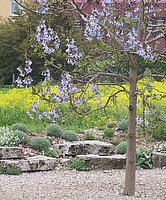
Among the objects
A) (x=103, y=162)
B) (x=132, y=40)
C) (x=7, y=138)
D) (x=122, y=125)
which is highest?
(x=132, y=40)

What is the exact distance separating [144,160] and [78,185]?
2.34m

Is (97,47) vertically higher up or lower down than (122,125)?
Result: higher up

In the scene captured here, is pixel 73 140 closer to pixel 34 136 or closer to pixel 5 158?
pixel 34 136

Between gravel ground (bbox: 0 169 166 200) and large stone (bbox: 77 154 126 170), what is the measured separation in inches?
9.6

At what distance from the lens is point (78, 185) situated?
28.9 ft

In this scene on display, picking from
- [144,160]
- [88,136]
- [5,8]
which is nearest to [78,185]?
[144,160]

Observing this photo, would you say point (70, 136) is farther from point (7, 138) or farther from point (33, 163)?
point (33, 163)

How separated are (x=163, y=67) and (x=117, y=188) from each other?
333cm

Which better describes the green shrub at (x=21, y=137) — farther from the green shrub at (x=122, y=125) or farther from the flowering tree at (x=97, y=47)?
the flowering tree at (x=97, y=47)

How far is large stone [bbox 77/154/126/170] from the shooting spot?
34.7ft

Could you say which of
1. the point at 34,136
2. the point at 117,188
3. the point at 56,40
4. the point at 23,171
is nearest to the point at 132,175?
the point at 117,188

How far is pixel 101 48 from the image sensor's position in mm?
7344

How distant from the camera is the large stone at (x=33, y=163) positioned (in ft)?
33.2

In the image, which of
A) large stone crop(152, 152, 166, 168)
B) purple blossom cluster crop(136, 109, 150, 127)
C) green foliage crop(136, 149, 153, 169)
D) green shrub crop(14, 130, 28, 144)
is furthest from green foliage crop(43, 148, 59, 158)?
purple blossom cluster crop(136, 109, 150, 127)
